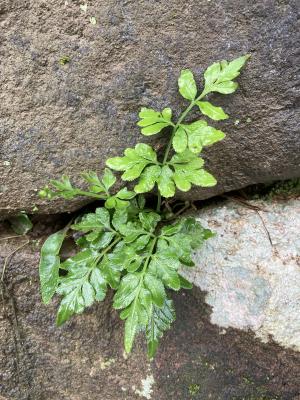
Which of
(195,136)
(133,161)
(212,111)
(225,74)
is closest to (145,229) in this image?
(133,161)

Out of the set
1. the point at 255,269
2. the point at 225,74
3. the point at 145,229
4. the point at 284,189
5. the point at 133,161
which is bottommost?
the point at 255,269

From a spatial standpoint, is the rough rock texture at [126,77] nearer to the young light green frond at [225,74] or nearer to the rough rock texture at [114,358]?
the young light green frond at [225,74]

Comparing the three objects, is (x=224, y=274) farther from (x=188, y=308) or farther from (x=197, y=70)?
(x=197, y=70)

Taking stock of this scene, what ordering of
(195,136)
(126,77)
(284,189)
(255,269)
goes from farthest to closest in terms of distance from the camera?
(284,189)
(255,269)
(126,77)
(195,136)

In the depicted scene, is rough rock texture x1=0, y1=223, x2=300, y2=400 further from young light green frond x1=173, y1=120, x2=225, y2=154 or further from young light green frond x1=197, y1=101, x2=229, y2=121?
young light green frond x1=197, y1=101, x2=229, y2=121

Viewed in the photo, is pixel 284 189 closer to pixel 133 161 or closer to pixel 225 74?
pixel 225 74

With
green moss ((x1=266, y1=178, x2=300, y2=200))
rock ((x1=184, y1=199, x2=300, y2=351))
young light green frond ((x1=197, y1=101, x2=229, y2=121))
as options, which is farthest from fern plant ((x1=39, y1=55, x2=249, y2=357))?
green moss ((x1=266, y1=178, x2=300, y2=200))

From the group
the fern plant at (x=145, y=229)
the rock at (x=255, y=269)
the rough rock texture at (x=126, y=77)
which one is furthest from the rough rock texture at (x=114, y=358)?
the rough rock texture at (x=126, y=77)
